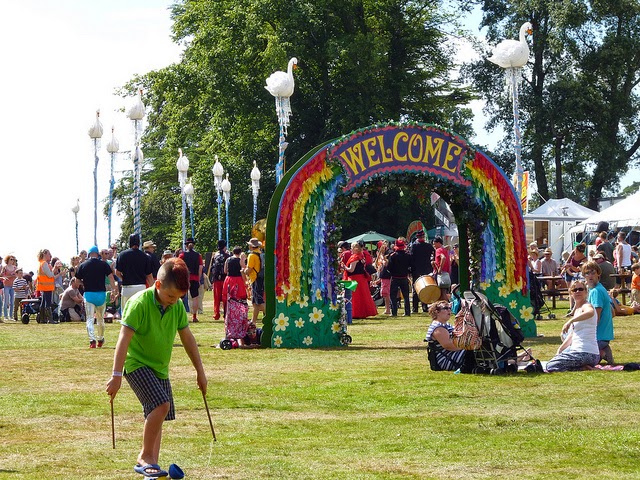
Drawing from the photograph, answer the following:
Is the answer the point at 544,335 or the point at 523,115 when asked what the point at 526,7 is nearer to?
the point at 523,115

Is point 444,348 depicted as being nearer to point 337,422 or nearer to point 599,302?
point 599,302

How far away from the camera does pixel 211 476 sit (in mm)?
8109

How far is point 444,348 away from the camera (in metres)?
14.8

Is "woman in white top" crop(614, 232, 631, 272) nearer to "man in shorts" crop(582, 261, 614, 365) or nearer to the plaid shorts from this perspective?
"man in shorts" crop(582, 261, 614, 365)

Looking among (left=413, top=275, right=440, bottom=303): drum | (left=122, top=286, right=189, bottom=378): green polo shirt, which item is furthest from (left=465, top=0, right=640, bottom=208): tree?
(left=122, top=286, right=189, bottom=378): green polo shirt

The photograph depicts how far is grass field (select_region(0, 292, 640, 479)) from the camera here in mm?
8453

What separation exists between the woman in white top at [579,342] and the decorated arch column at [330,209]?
597cm

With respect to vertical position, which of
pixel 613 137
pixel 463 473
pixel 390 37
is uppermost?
pixel 390 37

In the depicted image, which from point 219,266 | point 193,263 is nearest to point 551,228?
point 193,263

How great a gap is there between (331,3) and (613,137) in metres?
14.5

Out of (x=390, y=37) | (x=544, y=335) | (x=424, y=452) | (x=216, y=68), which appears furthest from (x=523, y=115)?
(x=424, y=452)

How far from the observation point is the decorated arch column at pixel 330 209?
63.9 feet

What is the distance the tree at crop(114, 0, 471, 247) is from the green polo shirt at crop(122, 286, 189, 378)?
38.7 meters

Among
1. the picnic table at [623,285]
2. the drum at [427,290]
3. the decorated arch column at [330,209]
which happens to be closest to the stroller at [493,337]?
the decorated arch column at [330,209]
